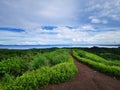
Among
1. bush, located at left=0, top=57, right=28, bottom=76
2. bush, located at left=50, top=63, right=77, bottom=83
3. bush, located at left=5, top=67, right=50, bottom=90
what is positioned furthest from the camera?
bush, located at left=0, top=57, right=28, bottom=76

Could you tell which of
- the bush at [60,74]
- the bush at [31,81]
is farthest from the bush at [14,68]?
the bush at [31,81]

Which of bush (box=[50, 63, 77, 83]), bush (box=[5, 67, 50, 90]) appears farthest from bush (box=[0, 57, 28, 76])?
bush (box=[5, 67, 50, 90])

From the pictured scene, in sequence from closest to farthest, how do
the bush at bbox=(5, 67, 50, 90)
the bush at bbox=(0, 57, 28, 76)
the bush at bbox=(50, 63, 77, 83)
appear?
the bush at bbox=(5, 67, 50, 90) → the bush at bbox=(50, 63, 77, 83) → the bush at bbox=(0, 57, 28, 76)

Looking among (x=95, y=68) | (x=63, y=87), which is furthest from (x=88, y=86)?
(x=95, y=68)

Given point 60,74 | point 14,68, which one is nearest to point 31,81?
point 60,74

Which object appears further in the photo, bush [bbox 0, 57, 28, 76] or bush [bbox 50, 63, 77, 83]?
bush [bbox 0, 57, 28, 76]

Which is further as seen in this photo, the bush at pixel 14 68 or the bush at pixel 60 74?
the bush at pixel 14 68

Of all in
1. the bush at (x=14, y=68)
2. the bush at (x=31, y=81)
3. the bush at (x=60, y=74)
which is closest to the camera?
the bush at (x=31, y=81)

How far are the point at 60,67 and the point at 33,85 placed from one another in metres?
2.88

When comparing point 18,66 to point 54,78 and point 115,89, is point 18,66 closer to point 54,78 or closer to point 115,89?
point 54,78

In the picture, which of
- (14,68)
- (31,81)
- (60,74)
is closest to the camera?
(31,81)

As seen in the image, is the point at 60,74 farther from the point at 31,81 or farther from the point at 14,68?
the point at 14,68

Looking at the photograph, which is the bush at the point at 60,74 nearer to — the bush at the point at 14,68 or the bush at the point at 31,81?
the bush at the point at 31,81

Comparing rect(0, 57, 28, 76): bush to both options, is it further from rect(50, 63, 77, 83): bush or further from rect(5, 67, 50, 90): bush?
rect(5, 67, 50, 90): bush
